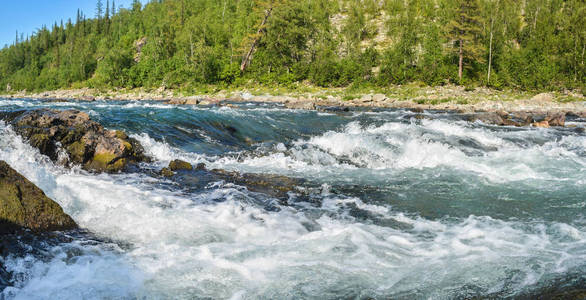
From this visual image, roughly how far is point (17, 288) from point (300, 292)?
2.81m

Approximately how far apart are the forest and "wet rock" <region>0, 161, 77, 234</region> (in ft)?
132

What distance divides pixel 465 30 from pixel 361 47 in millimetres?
16700

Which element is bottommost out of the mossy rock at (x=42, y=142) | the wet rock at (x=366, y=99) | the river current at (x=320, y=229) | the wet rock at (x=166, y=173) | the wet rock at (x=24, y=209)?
the river current at (x=320, y=229)

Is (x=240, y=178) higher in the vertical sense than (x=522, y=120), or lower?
lower

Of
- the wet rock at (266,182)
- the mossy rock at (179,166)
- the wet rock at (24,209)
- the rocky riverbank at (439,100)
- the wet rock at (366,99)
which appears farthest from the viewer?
the wet rock at (366,99)

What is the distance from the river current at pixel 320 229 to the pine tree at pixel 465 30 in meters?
31.5

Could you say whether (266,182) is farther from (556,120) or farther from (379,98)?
(379,98)

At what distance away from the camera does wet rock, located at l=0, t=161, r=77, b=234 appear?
4547 mm

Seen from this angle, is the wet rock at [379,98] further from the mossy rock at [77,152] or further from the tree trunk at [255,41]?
the mossy rock at [77,152]

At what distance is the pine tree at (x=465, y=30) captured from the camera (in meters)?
39.1

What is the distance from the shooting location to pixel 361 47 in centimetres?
5475

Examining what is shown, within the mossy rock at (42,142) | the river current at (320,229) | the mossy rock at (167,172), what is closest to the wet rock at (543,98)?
the river current at (320,229)

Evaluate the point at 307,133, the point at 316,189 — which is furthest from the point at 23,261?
the point at 307,133

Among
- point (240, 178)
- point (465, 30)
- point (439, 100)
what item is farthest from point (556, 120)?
point (465, 30)
